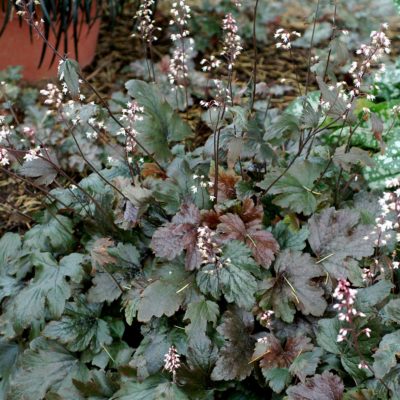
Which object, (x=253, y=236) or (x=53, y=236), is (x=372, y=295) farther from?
(x=53, y=236)

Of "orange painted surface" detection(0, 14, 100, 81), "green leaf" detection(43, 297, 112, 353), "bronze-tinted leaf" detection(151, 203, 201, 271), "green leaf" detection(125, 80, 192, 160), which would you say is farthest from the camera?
"orange painted surface" detection(0, 14, 100, 81)

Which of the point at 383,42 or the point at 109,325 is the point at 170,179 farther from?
the point at 383,42

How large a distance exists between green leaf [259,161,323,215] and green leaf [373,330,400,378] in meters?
0.53

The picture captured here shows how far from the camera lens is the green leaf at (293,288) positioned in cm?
182

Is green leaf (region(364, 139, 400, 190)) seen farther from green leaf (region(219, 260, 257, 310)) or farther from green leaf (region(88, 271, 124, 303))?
green leaf (region(88, 271, 124, 303))

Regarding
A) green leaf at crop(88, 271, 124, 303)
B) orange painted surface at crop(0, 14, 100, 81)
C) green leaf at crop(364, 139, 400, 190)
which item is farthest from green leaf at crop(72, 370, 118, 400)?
orange painted surface at crop(0, 14, 100, 81)

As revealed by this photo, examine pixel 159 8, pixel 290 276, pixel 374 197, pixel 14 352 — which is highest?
pixel 159 8

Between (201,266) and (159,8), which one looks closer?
(201,266)

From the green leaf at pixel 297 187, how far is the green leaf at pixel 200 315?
429mm

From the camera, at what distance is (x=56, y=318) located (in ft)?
6.30

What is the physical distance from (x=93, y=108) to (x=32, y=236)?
593 mm

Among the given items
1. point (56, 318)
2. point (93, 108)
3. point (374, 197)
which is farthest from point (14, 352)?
point (374, 197)

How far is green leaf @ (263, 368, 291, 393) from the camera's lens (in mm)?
1706

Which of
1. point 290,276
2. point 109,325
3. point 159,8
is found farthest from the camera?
point 159,8
